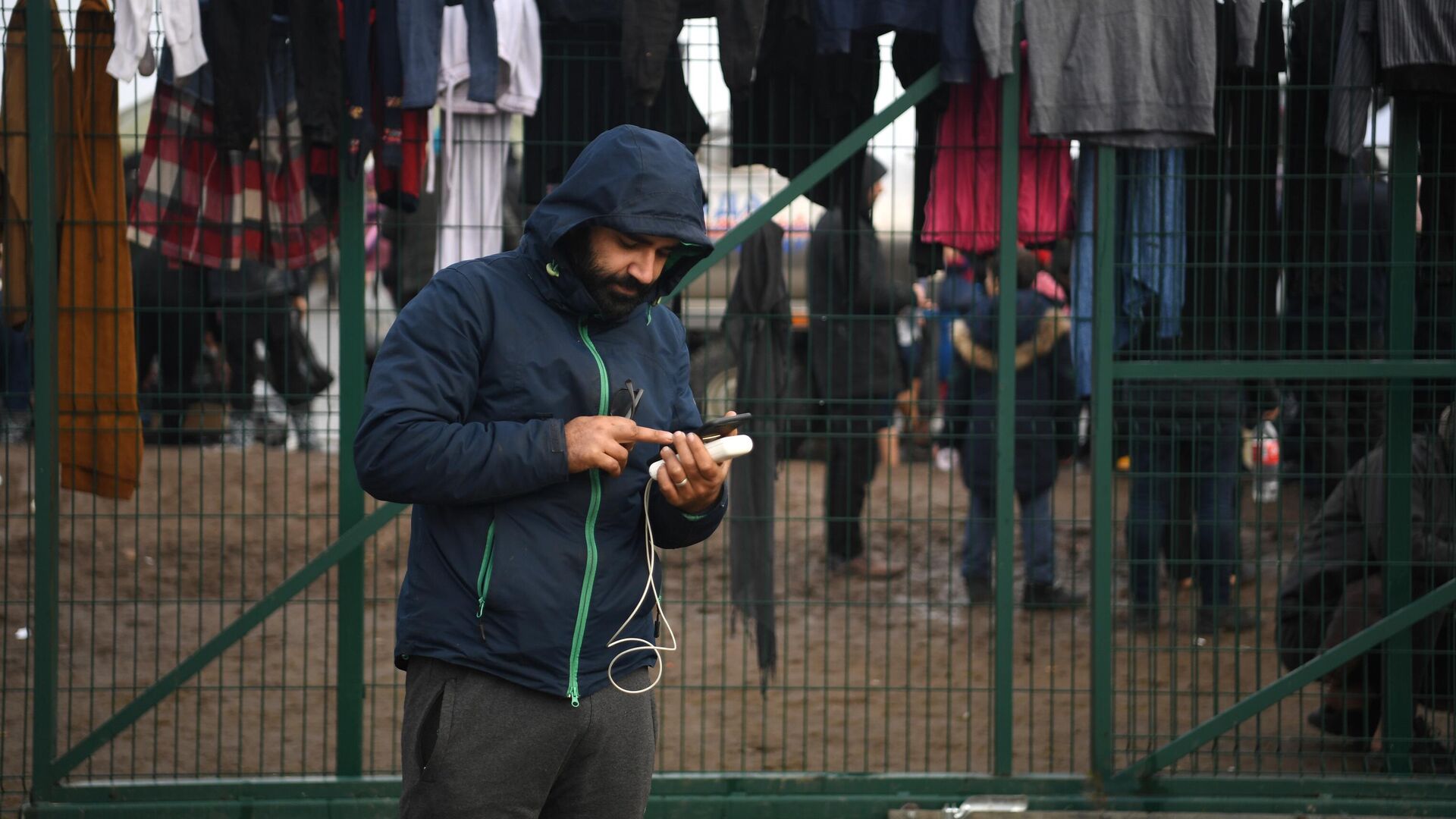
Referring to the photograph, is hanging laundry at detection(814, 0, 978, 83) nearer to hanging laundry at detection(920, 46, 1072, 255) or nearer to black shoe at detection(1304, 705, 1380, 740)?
hanging laundry at detection(920, 46, 1072, 255)

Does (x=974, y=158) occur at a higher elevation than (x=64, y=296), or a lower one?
higher

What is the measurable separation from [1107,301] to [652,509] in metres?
2.61

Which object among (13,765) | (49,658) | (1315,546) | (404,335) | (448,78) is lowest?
(13,765)

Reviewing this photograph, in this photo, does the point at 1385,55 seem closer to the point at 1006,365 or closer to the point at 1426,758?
the point at 1006,365

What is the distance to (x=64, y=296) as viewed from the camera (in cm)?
489

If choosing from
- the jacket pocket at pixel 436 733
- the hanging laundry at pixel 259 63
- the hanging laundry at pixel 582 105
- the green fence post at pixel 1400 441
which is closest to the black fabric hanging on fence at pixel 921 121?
the hanging laundry at pixel 582 105

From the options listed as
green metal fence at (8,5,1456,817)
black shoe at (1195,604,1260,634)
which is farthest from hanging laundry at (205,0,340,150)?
black shoe at (1195,604,1260,634)

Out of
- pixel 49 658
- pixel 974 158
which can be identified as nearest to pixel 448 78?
pixel 974 158

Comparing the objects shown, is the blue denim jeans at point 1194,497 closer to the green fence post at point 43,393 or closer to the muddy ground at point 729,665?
the muddy ground at point 729,665

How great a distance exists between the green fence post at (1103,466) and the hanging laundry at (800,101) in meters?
0.84

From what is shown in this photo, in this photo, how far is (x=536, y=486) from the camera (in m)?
2.61

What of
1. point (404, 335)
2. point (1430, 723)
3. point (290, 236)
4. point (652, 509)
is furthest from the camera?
point (1430, 723)

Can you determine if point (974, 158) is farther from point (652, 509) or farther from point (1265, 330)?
point (652, 509)

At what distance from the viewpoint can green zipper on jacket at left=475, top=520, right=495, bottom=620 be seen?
2686 millimetres
